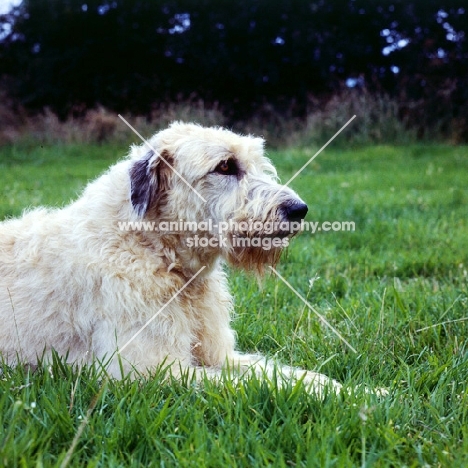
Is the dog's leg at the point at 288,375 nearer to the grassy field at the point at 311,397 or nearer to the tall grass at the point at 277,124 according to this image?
the grassy field at the point at 311,397

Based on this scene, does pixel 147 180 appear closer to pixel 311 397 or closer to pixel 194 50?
pixel 311 397

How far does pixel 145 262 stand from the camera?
356 cm

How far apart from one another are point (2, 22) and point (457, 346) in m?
24.9

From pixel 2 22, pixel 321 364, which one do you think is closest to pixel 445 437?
pixel 321 364

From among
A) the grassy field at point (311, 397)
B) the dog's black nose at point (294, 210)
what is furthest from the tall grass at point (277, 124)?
the dog's black nose at point (294, 210)

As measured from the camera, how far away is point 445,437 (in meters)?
2.62

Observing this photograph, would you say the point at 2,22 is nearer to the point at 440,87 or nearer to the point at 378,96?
the point at 378,96

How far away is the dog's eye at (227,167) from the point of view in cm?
388

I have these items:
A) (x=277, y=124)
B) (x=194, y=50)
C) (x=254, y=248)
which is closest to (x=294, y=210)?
(x=254, y=248)

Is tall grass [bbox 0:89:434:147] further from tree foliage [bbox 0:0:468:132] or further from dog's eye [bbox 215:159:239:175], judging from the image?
dog's eye [bbox 215:159:239:175]

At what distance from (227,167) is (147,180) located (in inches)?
22.8

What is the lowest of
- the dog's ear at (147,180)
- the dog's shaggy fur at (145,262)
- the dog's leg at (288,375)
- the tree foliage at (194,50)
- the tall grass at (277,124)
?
the dog's leg at (288,375)

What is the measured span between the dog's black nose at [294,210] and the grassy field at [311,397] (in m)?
0.80

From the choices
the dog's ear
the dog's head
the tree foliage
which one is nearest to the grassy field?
the dog's head
